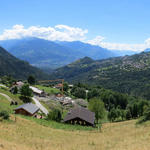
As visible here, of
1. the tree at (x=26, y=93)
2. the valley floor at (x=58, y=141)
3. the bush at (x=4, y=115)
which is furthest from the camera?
the tree at (x=26, y=93)

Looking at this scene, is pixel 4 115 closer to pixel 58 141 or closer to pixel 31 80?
pixel 58 141

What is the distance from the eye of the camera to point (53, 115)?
2296 inches

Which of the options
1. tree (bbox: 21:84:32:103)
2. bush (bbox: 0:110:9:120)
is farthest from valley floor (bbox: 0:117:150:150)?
tree (bbox: 21:84:32:103)

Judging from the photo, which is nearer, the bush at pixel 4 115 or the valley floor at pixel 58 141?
the valley floor at pixel 58 141

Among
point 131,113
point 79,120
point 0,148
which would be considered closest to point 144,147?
point 0,148

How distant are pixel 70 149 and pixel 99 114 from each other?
193 feet

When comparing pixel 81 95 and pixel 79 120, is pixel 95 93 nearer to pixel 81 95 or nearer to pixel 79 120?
pixel 81 95

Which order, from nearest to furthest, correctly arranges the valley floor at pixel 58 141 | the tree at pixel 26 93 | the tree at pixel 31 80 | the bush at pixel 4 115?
the valley floor at pixel 58 141 < the bush at pixel 4 115 < the tree at pixel 26 93 < the tree at pixel 31 80

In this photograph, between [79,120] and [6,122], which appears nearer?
[6,122]

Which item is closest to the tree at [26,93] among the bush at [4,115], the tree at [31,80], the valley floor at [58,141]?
the bush at [4,115]

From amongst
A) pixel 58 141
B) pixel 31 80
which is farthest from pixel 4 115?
pixel 31 80

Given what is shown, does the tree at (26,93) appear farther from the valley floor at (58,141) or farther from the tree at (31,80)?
the tree at (31,80)

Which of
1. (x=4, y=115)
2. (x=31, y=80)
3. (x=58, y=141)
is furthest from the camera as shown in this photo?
(x=31, y=80)

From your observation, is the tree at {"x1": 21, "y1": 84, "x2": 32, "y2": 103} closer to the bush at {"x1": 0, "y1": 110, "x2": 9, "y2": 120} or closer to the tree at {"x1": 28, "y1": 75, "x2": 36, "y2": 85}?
the bush at {"x1": 0, "y1": 110, "x2": 9, "y2": 120}
